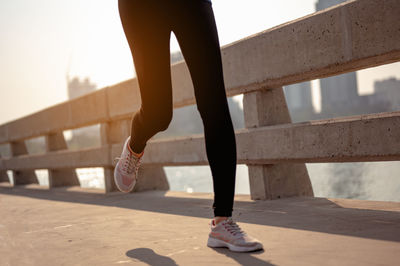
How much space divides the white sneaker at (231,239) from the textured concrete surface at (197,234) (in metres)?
0.04

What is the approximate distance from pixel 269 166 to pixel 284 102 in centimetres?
56

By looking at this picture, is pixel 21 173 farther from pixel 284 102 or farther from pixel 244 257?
pixel 244 257

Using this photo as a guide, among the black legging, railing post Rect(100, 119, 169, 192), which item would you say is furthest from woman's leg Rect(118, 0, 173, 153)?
railing post Rect(100, 119, 169, 192)

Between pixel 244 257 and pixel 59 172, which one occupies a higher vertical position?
pixel 59 172

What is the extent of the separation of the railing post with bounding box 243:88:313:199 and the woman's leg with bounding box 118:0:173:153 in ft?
4.09

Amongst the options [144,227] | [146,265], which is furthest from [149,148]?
[146,265]

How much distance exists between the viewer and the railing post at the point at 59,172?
772cm

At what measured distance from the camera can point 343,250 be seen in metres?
1.97

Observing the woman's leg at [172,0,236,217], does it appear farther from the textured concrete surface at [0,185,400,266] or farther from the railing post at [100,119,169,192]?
the railing post at [100,119,169,192]

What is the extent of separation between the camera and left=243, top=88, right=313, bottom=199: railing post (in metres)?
3.82

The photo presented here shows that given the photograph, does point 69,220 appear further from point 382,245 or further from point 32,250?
point 382,245

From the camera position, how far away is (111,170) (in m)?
6.07

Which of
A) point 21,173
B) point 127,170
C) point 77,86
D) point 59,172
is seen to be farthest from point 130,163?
point 77,86

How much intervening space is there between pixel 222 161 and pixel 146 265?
0.65m
